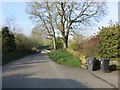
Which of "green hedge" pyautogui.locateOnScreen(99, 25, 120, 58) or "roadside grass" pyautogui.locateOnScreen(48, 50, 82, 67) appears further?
"roadside grass" pyautogui.locateOnScreen(48, 50, 82, 67)

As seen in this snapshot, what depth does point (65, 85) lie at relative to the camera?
571cm

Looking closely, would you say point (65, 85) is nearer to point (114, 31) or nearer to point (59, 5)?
point (114, 31)

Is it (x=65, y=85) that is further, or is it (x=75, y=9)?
(x=75, y=9)

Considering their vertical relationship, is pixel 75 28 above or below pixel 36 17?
below

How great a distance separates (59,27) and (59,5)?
4.52 m

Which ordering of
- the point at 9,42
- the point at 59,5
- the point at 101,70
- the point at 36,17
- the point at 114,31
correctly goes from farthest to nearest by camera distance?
the point at 36,17 → the point at 59,5 → the point at 9,42 → the point at 114,31 → the point at 101,70

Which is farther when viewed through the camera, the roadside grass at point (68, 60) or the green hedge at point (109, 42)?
the roadside grass at point (68, 60)

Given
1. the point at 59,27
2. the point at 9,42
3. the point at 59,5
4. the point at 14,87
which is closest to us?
the point at 14,87

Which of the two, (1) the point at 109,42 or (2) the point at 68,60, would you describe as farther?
(2) the point at 68,60

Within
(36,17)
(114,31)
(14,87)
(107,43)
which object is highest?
(36,17)

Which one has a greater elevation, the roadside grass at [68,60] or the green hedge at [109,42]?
the green hedge at [109,42]

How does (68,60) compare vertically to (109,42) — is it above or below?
below

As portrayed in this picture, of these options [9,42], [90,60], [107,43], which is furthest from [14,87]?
[9,42]

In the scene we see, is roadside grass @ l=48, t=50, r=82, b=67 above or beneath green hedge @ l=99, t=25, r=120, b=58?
beneath
